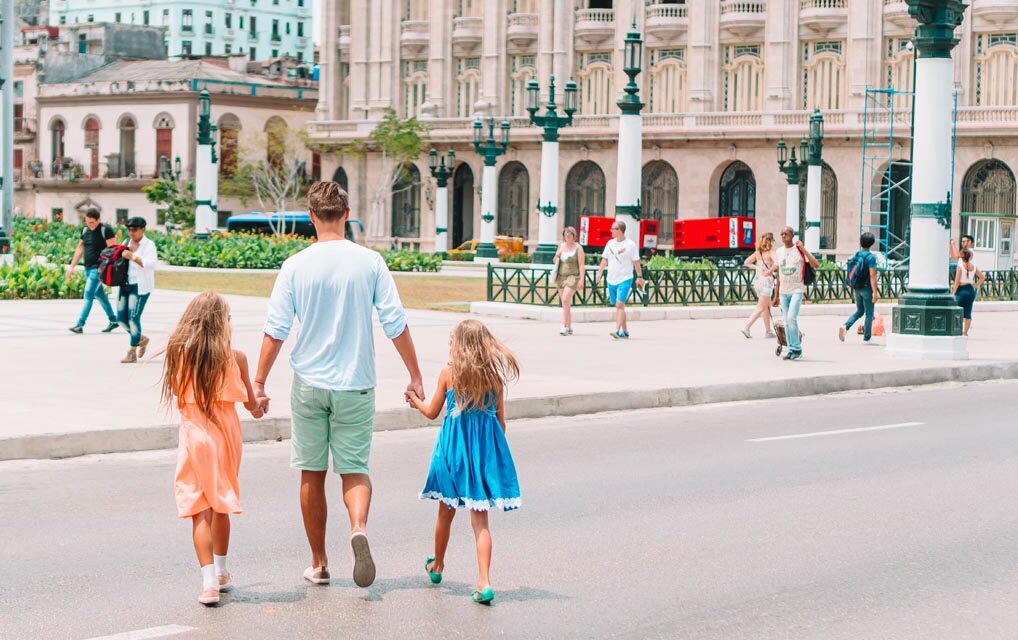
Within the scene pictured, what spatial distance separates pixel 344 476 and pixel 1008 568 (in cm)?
352

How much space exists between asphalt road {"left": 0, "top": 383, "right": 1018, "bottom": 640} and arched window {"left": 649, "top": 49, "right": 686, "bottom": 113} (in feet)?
180

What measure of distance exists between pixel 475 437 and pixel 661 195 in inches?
2397

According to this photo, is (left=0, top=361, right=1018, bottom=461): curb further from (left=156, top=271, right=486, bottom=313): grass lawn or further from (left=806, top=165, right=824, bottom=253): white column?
(left=806, top=165, right=824, bottom=253): white column

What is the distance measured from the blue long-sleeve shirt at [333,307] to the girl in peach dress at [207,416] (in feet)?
1.06

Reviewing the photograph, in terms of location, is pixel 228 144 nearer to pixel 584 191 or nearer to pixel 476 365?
pixel 584 191

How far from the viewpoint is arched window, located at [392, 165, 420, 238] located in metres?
75.1

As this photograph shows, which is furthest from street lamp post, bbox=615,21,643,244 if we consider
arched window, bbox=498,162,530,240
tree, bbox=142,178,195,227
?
tree, bbox=142,178,195,227

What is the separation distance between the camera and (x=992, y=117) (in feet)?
196

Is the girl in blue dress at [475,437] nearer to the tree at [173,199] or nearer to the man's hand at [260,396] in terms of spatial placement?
the man's hand at [260,396]

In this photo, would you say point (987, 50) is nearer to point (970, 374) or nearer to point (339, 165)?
point (339, 165)

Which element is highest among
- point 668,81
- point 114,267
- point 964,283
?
point 668,81

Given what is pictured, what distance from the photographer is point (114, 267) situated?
18750 millimetres

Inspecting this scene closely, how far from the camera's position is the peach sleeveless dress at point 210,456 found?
7457mm

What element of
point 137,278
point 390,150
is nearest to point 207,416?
point 137,278
